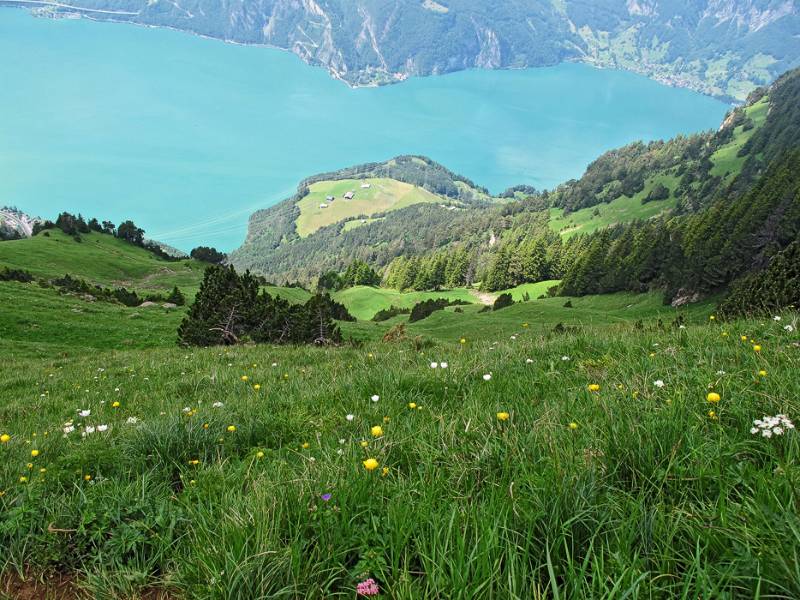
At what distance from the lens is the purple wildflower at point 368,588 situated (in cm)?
173

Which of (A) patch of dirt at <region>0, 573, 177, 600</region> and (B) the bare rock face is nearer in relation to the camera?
(A) patch of dirt at <region>0, 573, 177, 600</region>

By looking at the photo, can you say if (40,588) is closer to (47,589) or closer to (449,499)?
(47,589)

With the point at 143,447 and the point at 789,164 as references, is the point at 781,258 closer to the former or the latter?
the point at 143,447

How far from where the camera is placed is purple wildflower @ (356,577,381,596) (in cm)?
173

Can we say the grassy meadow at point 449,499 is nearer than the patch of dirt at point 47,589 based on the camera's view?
Yes

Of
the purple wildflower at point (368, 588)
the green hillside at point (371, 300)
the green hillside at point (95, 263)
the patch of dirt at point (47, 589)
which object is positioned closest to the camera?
the purple wildflower at point (368, 588)

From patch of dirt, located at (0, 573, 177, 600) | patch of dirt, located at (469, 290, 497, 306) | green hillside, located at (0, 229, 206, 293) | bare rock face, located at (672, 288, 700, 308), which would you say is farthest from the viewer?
patch of dirt, located at (469, 290, 497, 306)

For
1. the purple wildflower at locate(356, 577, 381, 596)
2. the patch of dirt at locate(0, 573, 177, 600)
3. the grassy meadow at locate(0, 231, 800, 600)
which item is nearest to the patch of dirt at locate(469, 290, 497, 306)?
the grassy meadow at locate(0, 231, 800, 600)

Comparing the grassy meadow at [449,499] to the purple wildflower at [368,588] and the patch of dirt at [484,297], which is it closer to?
the purple wildflower at [368,588]

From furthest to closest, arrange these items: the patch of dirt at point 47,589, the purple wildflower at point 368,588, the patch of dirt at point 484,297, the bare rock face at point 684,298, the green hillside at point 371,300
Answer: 1. the patch of dirt at point 484,297
2. the green hillside at point 371,300
3. the bare rock face at point 684,298
4. the patch of dirt at point 47,589
5. the purple wildflower at point 368,588

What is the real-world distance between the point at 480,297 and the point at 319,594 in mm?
123527

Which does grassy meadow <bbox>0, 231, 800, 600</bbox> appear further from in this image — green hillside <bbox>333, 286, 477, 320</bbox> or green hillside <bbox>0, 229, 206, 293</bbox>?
green hillside <bbox>333, 286, 477, 320</bbox>

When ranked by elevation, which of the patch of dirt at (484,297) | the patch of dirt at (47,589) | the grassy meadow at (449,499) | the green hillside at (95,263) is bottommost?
the patch of dirt at (47,589)

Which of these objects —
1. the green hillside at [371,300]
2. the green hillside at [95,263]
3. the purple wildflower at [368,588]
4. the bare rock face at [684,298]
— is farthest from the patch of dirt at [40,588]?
the green hillside at [371,300]
